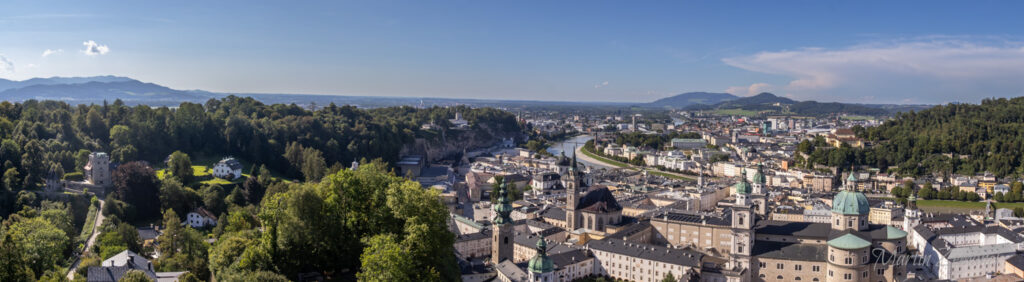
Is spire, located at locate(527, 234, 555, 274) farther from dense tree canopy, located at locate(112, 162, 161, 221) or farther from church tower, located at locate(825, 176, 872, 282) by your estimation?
dense tree canopy, located at locate(112, 162, 161, 221)

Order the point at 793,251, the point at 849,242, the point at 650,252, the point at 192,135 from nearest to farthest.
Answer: the point at 849,242, the point at 793,251, the point at 650,252, the point at 192,135

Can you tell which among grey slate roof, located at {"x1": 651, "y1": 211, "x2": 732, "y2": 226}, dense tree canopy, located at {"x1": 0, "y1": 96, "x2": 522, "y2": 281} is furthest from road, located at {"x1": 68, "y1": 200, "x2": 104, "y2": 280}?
grey slate roof, located at {"x1": 651, "y1": 211, "x2": 732, "y2": 226}

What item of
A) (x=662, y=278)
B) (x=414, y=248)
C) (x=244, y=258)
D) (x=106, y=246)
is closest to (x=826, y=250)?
(x=662, y=278)

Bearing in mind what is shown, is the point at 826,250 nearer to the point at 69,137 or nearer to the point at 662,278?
the point at 662,278

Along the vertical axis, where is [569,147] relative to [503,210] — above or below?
below

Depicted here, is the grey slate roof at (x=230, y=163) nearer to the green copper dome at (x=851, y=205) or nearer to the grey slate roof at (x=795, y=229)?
the grey slate roof at (x=795, y=229)

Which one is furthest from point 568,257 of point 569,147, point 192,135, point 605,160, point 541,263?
point 569,147

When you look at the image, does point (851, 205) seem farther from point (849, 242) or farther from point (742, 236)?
point (742, 236)
